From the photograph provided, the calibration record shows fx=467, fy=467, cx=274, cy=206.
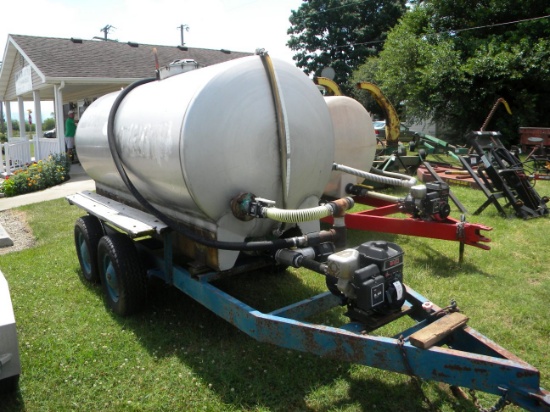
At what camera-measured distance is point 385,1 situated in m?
36.8

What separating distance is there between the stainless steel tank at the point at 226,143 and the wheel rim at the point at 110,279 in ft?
2.64

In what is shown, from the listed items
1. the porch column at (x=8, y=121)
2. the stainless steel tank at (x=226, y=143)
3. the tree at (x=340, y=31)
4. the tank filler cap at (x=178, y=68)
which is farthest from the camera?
the tree at (x=340, y=31)

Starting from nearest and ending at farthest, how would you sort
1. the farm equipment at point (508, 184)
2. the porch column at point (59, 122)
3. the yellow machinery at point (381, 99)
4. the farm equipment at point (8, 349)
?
the farm equipment at point (8, 349) → the farm equipment at point (508, 184) → the yellow machinery at point (381, 99) → the porch column at point (59, 122)

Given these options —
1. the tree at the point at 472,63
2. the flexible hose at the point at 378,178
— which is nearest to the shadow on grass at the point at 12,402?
the flexible hose at the point at 378,178

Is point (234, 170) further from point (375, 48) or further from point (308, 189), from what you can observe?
point (375, 48)

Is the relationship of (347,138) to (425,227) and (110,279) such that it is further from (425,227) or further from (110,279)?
(110,279)

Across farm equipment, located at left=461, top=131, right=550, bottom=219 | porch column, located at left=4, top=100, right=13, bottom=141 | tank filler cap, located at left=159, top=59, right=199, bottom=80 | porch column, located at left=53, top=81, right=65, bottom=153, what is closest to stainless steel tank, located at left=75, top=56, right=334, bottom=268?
tank filler cap, located at left=159, top=59, right=199, bottom=80

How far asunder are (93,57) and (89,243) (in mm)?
13320

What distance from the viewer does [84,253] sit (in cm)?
527

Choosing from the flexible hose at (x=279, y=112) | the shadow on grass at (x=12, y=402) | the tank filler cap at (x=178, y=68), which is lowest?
the shadow on grass at (x=12, y=402)

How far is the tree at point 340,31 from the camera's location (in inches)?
1446

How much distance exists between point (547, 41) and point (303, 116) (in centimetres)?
1823

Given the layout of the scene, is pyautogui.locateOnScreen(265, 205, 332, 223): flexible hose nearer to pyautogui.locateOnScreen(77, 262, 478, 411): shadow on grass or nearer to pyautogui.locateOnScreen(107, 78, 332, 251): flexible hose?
pyautogui.locateOnScreen(107, 78, 332, 251): flexible hose

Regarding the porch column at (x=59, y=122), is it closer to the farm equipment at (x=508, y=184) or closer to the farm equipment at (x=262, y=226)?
the farm equipment at (x=262, y=226)
